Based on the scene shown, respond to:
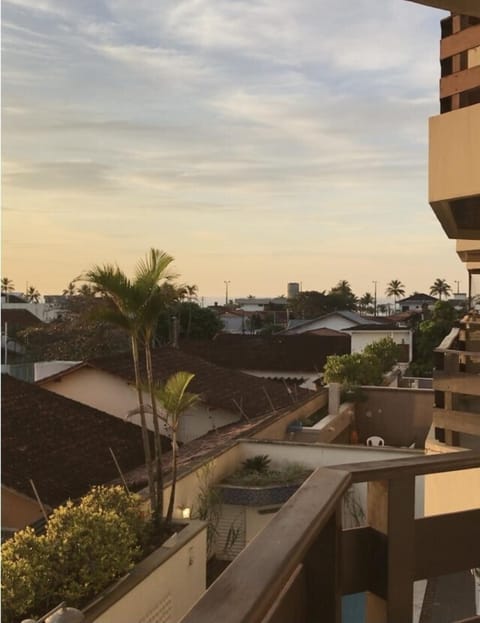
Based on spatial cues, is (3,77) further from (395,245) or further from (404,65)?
(395,245)

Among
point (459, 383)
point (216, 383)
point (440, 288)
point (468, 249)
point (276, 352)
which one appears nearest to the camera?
point (459, 383)

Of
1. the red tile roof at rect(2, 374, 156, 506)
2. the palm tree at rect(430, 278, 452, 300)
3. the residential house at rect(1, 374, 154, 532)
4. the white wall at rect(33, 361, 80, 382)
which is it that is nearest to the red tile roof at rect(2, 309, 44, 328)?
the white wall at rect(33, 361, 80, 382)

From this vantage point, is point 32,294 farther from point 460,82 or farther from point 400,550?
point 400,550

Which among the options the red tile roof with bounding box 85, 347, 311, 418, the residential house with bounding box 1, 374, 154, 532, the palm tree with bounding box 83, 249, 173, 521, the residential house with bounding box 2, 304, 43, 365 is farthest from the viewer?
the residential house with bounding box 2, 304, 43, 365

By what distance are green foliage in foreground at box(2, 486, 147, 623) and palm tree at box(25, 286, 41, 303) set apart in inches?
2002

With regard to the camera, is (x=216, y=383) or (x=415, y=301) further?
(x=415, y=301)

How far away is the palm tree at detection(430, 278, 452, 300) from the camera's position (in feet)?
208

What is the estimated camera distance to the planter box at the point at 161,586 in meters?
4.39

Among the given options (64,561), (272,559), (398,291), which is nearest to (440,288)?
(398,291)

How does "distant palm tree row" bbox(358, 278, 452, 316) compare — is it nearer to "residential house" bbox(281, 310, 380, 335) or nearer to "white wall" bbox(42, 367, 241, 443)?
"residential house" bbox(281, 310, 380, 335)

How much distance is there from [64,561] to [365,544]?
137 inches

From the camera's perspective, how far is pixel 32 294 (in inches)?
2178

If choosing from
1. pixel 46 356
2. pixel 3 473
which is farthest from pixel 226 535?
pixel 46 356

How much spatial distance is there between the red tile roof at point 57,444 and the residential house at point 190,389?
140 centimetres
